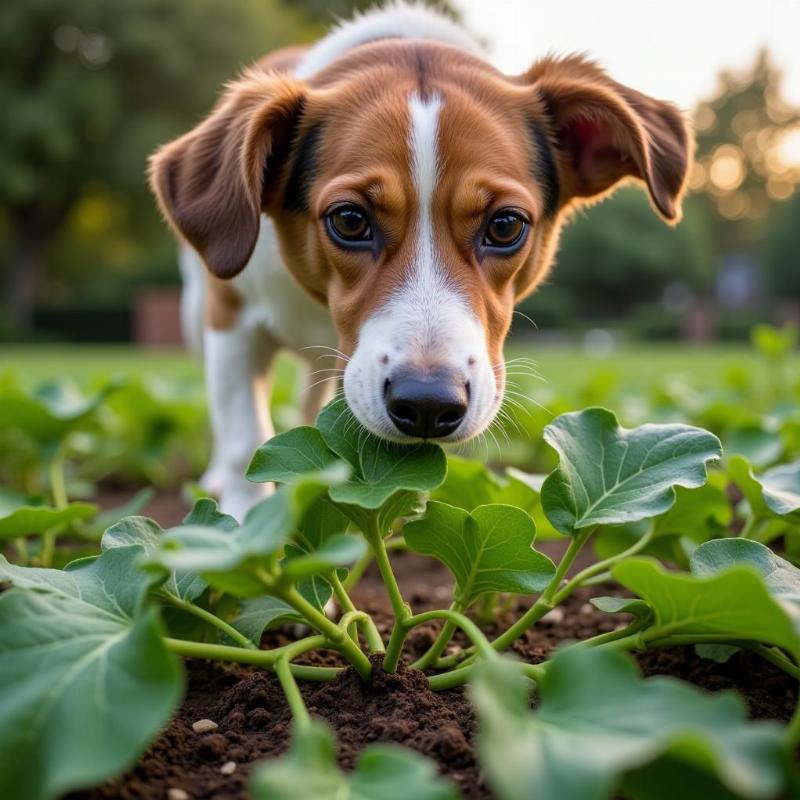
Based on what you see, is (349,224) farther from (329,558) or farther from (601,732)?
(601,732)

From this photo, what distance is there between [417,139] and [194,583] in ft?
4.76

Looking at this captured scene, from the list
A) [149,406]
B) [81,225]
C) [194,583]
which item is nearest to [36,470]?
[149,406]

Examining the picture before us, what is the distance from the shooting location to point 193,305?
4.82 metres

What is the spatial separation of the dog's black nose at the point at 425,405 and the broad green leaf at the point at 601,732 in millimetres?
800

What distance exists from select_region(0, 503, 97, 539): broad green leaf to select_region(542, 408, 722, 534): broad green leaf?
975mm

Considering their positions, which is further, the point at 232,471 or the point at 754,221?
the point at 754,221

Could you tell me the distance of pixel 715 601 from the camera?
1.41 metres

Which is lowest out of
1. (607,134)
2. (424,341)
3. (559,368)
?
(559,368)

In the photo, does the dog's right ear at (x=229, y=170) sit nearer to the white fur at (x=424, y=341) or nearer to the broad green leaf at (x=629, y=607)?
the white fur at (x=424, y=341)

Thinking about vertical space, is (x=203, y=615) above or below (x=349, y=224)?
below

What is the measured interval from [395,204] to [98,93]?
31.0 m

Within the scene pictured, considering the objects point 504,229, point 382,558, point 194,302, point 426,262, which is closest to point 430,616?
point 382,558

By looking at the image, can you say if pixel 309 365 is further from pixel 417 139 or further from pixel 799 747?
pixel 799 747

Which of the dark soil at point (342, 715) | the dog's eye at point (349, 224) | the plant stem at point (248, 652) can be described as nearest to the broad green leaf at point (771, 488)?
the dark soil at point (342, 715)
